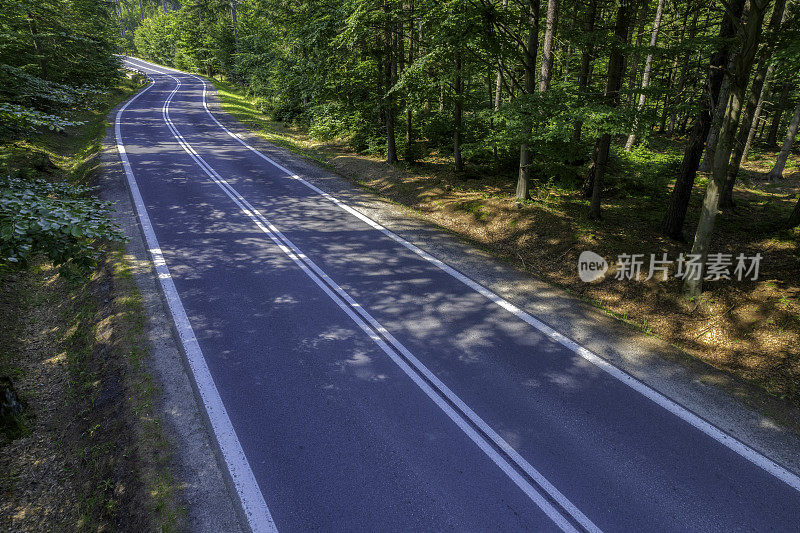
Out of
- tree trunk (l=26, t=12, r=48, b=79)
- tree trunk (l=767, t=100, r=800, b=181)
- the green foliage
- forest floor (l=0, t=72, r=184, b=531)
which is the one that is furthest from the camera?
tree trunk (l=26, t=12, r=48, b=79)

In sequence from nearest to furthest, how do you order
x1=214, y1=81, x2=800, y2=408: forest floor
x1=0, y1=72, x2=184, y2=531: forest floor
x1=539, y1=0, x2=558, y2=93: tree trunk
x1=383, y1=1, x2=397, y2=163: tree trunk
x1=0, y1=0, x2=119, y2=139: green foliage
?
1. x1=0, y1=72, x2=184, y2=531: forest floor
2. x1=214, y1=81, x2=800, y2=408: forest floor
3. x1=539, y1=0, x2=558, y2=93: tree trunk
4. x1=0, y1=0, x2=119, y2=139: green foliage
5. x1=383, y1=1, x2=397, y2=163: tree trunk

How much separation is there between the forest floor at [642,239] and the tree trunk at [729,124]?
87 cm

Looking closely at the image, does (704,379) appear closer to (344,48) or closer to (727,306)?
(727,306)

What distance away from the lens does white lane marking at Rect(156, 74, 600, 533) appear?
416 centimetres

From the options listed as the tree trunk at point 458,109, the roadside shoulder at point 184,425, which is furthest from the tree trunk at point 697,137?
the roadside shoulder at point 184,425

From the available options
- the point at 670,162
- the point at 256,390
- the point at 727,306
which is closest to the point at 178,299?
the point at 256,390

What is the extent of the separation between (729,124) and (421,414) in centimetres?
718

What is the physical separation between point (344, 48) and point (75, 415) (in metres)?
15.1

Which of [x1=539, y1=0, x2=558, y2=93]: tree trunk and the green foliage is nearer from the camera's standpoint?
[x1=539, y1=0, x2=558, y2=93]: tree trunk

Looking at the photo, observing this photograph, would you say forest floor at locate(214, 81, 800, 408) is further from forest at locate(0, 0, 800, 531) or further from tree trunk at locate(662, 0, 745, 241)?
tree trunk at locate(662, 0, 745, 241)

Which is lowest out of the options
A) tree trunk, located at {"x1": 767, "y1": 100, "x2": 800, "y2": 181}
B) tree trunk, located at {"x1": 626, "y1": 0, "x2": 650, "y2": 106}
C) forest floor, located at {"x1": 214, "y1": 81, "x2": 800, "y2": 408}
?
forest floor, located at {"x1": 214, "y1": 81, "x2": 800, "y2": 408}

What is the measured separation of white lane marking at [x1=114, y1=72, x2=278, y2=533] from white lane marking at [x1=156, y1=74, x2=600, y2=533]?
240 cm

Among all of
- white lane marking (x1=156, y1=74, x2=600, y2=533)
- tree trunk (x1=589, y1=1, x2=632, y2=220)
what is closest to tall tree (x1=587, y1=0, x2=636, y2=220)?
tree trunk (x1=589, y1=1, x2=632, y2=220)

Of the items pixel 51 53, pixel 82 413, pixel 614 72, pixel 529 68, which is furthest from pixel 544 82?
pixel 51 53
